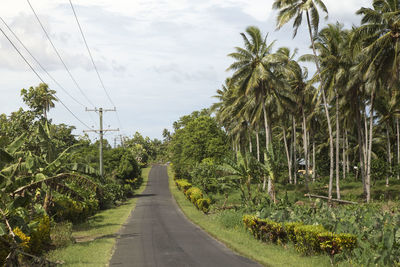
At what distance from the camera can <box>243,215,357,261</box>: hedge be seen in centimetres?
1330

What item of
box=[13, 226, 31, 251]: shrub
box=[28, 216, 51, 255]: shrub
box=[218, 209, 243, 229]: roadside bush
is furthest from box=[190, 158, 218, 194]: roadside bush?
box=[13, 226, 31, 251]: shrub

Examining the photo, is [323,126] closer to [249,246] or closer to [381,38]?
[381,38]

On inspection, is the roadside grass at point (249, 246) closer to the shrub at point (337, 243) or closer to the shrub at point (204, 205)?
the shrub at point (337, 243)

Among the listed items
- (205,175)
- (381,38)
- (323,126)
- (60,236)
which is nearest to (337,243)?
(60,236)

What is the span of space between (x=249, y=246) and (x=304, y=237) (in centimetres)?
358

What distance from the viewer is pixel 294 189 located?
55906mm

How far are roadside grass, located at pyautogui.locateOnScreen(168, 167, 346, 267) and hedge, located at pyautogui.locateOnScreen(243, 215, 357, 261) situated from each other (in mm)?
329

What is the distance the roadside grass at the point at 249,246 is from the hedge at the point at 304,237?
33 cm

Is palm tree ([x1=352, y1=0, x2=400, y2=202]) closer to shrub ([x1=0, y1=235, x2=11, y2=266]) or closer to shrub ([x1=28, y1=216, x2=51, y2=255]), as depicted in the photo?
shrub ([x1=28, y1=216, x2=51, y2=255])

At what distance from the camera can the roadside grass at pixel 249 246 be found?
14.3 metres

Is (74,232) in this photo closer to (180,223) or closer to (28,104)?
(180,223)

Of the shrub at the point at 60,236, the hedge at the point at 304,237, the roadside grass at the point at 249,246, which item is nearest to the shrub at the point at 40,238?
the shrub at the point at 60,236

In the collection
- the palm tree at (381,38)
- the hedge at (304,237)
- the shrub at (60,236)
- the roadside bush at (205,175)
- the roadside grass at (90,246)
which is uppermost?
the palm tree at (381,38)

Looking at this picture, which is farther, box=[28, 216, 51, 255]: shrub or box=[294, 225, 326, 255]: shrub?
box=[28, 216, 51, 255]: shrub
